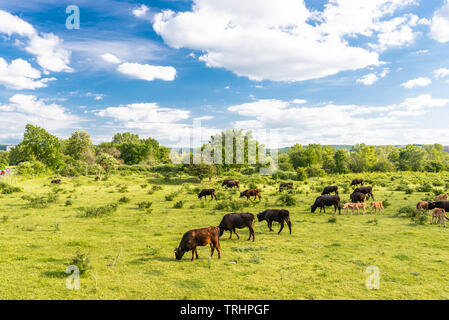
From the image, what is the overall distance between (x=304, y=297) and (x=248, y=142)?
196 ft

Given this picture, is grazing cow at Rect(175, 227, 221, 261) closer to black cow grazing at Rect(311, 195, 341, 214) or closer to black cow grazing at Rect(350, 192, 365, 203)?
black cow grazing at Rect(311, 195, 341, 214)

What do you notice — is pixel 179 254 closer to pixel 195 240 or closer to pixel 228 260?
pixel 195 240

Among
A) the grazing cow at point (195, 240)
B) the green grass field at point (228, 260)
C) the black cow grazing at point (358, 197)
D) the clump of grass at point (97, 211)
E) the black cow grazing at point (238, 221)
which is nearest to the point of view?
the green grass field at point (228, 260)

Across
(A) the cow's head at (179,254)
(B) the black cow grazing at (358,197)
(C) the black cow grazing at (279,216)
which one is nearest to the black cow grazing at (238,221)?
(C) the black cow grazing at (279,216)

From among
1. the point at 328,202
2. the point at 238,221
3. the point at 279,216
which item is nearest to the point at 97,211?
the point at 238,221

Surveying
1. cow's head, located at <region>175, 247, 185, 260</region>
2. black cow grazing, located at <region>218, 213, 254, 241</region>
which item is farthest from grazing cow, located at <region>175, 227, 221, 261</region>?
black cow grazing, located at <region>218, 213, 254, 241</region>

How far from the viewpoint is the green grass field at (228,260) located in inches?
308

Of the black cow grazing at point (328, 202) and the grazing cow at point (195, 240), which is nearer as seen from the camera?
the grazing cow at point (195, 240)

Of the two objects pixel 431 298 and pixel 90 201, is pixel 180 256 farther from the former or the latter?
pixel 90 201

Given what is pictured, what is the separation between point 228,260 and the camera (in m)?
10.4

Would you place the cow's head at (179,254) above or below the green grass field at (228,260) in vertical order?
above

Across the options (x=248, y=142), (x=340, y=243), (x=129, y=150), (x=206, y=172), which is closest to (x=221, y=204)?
(x=340, y=243)

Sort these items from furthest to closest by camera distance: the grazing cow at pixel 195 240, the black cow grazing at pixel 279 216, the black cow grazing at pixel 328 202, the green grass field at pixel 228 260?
the black cow grazing at pixel 328 202 < the black cow grazing at pixel 279 216 < the grazing cow at pixel 195 240 < the green grass field at pixel 228 260

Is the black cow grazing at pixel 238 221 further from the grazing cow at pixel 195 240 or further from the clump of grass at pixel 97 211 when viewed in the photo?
the clump of grass at pixel 97 211
